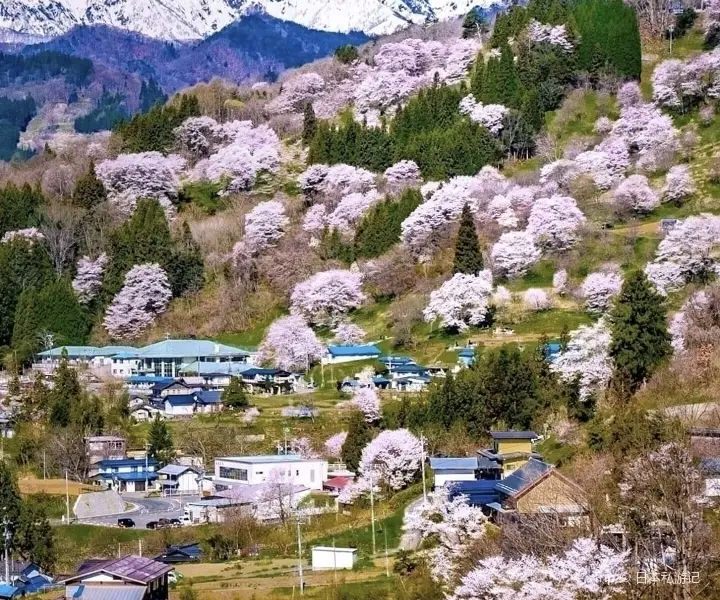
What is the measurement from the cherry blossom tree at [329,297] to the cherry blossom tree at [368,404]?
11244 mm

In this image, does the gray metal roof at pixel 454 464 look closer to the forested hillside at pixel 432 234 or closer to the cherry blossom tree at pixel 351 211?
the forested hillside at pixel 432 234

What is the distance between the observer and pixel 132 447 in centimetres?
4922

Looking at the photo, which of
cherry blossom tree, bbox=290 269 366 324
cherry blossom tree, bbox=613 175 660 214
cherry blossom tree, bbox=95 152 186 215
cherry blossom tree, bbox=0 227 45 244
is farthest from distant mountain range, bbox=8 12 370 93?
cherry blossom tree, bbox=613 175 660 214

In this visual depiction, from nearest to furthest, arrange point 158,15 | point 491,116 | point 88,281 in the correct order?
point 88,281 → point 491,116 → point 158,15

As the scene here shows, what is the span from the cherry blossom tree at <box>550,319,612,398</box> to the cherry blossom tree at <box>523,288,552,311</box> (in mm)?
9784

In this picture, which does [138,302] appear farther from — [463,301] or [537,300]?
[537,300]

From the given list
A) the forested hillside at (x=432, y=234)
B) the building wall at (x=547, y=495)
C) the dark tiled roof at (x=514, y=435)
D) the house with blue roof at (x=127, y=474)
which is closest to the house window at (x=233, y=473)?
the house with blue roof at (x=127, y=474)

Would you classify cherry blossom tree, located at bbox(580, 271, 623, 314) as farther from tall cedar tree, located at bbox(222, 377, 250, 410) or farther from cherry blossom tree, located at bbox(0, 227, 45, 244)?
cherry blossom tree, located at bbox(0, 227, 45, 244)

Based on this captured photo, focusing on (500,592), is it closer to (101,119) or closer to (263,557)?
(263,557)

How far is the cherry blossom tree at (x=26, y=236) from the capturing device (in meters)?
66.8

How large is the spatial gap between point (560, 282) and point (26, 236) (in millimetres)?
27922

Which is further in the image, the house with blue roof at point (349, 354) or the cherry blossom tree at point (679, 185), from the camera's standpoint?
the cherry blossom tree at point (679, 185)

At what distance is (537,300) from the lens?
177ft

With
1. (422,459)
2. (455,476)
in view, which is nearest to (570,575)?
(455,476)
